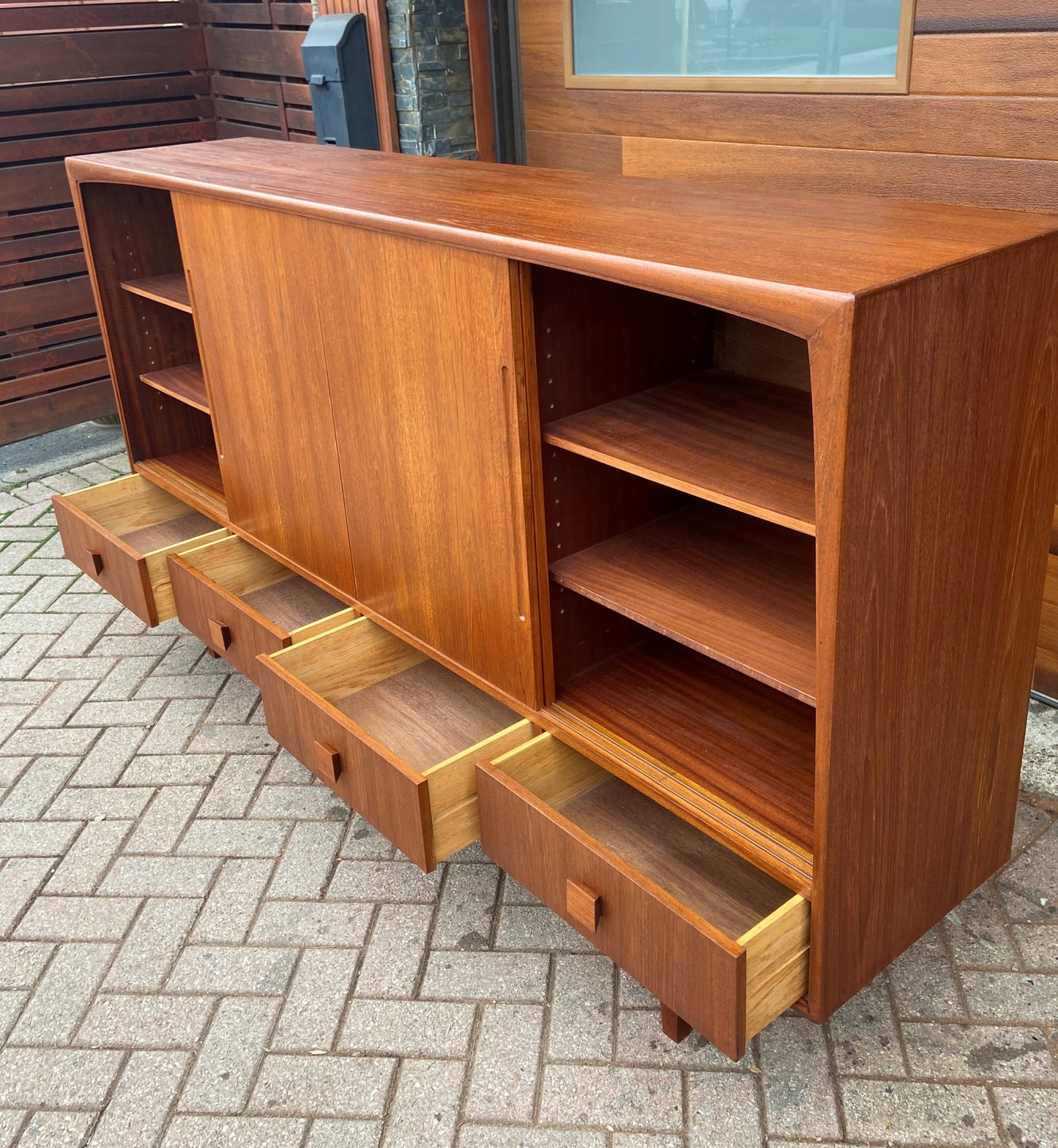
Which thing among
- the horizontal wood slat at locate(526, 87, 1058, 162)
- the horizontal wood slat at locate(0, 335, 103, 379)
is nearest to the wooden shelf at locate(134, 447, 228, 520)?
the horizontal wood slat at locate(526, 87, 1058, 162)

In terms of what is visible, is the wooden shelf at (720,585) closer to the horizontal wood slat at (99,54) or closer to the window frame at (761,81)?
the window frame at (761,81)

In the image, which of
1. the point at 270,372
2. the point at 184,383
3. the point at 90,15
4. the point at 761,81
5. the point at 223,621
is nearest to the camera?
the point at 761,81

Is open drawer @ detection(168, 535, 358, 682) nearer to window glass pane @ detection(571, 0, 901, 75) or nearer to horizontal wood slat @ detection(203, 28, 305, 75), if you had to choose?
window glass pane @ detection(571, 0, 901, 75)

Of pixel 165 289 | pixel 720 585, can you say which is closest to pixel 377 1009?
pixel 720 585

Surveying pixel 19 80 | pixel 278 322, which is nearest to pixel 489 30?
pixel 278 322

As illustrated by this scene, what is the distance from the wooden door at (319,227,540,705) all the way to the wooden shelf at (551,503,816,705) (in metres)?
0.20

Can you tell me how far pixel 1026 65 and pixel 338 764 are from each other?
2.06 meters

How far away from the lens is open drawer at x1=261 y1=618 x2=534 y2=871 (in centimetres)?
226

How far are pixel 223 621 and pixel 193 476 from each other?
91 centimetres

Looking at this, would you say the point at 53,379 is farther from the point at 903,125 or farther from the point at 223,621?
the point at 903,125

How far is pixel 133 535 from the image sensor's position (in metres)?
3.79

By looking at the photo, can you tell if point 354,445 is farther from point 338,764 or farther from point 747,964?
point 747,964

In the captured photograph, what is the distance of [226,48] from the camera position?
509 centimetres

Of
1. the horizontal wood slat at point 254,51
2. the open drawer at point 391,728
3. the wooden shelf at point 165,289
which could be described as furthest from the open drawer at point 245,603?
the horizontal wood slat at point 254,51
